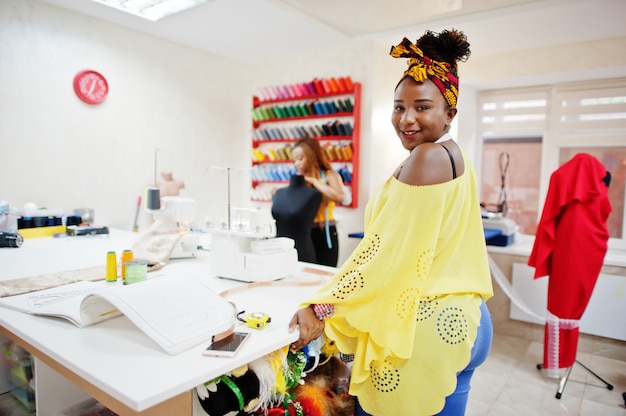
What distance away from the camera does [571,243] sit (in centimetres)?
271

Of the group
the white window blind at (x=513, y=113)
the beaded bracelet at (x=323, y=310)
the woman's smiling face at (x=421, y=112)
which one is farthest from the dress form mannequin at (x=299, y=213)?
the white window blind at (x=513, y=113)

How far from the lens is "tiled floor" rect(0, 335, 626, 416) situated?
2.60 m

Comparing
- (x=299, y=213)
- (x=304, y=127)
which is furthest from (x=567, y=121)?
(x=299, y=213)

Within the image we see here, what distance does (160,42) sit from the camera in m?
3.95

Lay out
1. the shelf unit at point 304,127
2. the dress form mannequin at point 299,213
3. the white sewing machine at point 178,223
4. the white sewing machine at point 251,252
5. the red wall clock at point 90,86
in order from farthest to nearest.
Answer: the shelf unit at point 304,127, the red wall clock at point 90,86, the dress form mannequin at point 299,213, the white sewing machine at point 178,223, the white sewing machine at point 251,252

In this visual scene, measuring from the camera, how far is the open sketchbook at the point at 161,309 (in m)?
1.22

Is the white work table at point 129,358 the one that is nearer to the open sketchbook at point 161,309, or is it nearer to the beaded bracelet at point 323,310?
the open sketchbook at point 161,309

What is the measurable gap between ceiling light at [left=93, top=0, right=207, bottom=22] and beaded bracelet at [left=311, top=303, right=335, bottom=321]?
2683 mm

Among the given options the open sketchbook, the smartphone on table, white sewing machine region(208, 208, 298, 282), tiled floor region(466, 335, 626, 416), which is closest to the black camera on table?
the open sketchbook

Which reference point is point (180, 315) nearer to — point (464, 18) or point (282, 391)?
point (282, 391)

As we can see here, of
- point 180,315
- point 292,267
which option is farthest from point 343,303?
point 292,267

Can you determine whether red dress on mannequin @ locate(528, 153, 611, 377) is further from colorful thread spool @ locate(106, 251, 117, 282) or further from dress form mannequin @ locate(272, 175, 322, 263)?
colorful thread spool @ locate(106, 251, 117, 282)

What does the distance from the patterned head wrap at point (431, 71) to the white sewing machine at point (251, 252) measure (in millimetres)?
1044

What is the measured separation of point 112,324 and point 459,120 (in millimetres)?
3878
